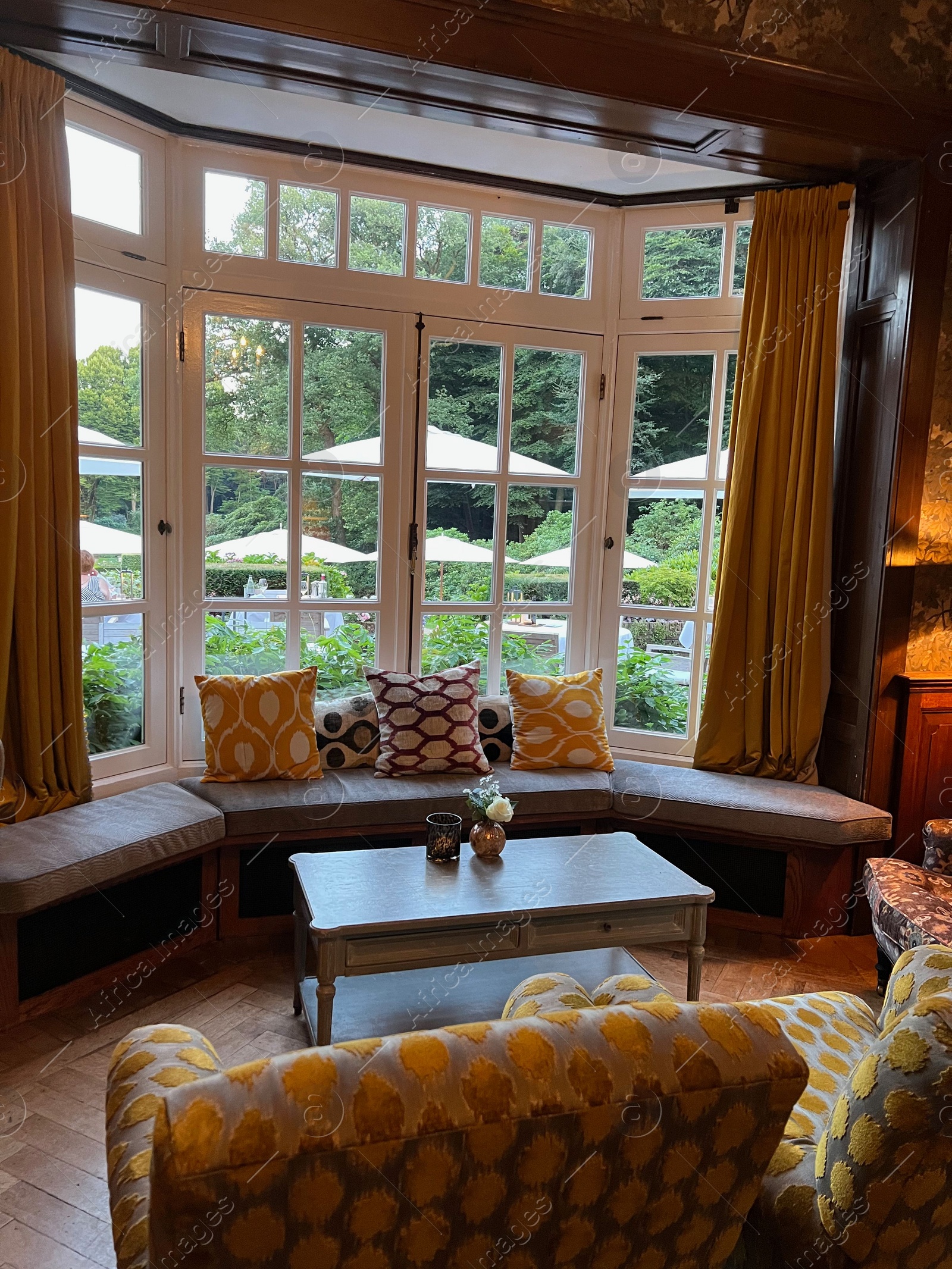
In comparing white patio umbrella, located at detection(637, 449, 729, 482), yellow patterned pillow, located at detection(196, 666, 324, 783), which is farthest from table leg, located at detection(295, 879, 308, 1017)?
white patio umbrella, located at detection(637, 449, 729, 482)

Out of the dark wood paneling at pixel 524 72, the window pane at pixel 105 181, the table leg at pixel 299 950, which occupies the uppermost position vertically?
the dark wood paneling at pixel 524 72

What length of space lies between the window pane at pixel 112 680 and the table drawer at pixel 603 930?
1836 mm

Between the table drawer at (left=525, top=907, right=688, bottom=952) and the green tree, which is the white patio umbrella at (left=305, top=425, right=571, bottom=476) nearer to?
the green tree

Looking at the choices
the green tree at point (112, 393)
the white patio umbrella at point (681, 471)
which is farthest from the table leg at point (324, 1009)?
the white patio umbrella at point (681, 471)

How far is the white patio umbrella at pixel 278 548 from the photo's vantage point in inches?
148

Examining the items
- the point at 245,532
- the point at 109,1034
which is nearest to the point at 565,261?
the point at 245,532

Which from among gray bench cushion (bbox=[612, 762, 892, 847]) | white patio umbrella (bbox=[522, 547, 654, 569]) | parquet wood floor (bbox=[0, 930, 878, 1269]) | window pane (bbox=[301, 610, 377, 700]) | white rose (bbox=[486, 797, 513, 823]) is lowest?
parquet wood floor (bbox=[0, 930, 878, 1269])

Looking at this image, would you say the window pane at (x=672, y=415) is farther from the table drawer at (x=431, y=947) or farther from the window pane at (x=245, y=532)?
the table drawer at (x=431, y=947)

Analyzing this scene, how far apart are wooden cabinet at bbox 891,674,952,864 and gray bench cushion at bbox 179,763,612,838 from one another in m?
1.15

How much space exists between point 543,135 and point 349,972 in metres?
2.86

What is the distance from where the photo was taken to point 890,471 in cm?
356

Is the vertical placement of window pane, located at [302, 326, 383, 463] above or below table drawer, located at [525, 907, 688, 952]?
above

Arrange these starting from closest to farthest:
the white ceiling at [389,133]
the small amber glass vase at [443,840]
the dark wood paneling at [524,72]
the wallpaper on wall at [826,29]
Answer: the dark wood paneling at [524,72] → the small amber glass vase at [443,840] → the wallpaper on wall at [826,29] → the white ceiling at [389,133]

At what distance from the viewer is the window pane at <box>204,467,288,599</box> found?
3738 millimetres
